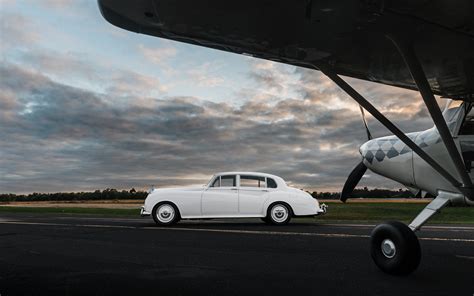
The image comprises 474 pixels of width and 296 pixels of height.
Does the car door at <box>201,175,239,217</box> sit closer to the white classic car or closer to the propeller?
the white classic car

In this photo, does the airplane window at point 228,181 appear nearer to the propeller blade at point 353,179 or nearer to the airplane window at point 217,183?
the airplane window at point 217,183

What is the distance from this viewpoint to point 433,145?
5.14 m

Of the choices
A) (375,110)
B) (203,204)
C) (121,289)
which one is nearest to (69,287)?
(121,289)

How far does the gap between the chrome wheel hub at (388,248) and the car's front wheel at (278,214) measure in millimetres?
7069

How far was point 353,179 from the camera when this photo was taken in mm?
7672

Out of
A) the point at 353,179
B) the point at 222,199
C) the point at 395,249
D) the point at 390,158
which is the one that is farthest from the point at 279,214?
the point at 395,249

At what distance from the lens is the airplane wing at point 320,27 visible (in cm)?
287

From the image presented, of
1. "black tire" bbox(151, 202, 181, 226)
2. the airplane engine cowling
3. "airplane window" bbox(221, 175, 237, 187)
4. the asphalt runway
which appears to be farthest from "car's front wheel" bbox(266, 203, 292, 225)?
the airplane engine cowling

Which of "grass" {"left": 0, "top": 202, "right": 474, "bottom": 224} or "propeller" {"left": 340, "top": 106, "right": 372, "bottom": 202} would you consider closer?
"propeller" {"left": 340, "top": 106, "right": 372, "bottom": 202}

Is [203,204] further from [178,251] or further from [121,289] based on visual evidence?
[121,289]

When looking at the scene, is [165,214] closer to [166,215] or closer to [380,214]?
[166,215]

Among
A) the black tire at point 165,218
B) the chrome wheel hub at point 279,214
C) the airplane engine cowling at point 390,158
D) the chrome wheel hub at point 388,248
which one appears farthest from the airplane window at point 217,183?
the chrome wheel hub at point 388,248

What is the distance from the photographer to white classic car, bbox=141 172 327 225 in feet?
37.7

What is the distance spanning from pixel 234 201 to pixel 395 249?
7.45 metres
